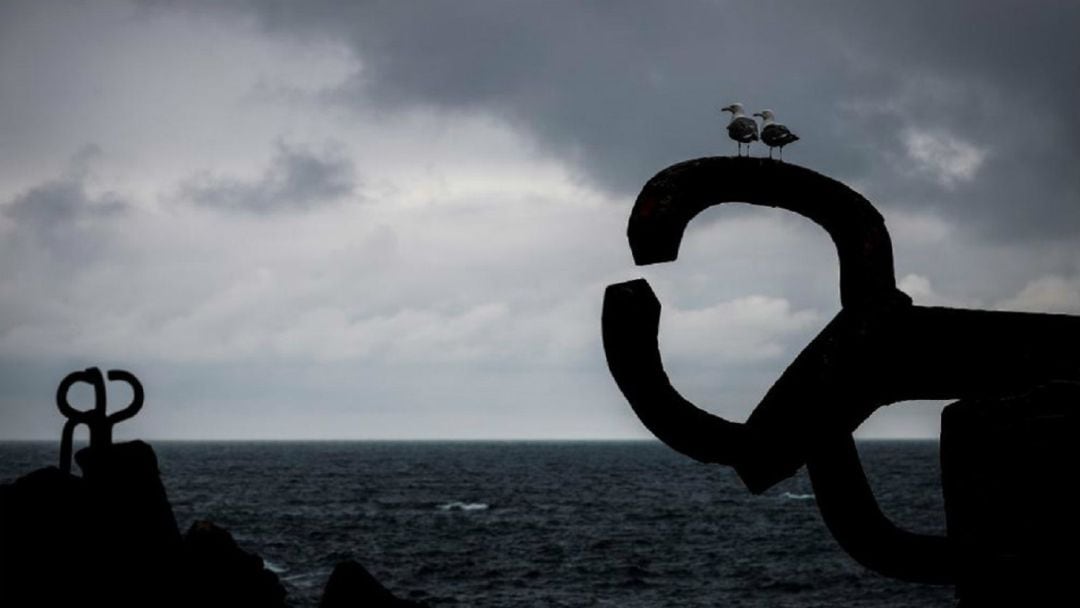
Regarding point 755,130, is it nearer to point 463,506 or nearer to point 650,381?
point 650,381

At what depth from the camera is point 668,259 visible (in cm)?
350

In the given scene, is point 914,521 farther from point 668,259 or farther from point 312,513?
point 668,259

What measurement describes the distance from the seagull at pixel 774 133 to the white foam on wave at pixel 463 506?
7213 cm

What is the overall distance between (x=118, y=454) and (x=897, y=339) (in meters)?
9.41

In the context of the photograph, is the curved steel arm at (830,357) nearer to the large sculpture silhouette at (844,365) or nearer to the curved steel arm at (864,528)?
the large sculpture silhouette at (844,365)

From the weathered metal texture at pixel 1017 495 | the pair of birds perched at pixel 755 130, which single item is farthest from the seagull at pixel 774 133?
the weathered metal texture at pixel 1017 495

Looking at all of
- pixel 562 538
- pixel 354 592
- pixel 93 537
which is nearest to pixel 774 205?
pixel 93 537

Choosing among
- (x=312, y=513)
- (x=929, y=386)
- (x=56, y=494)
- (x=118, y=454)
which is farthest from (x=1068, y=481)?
(x=312, y=513)

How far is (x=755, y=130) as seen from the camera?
4328 millimetres

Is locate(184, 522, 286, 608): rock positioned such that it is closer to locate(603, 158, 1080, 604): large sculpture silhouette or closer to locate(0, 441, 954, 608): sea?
locate(603, 158, 1080, 604): large sculpture silhouette

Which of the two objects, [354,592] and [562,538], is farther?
[562,538]

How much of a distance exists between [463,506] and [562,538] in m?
21.1

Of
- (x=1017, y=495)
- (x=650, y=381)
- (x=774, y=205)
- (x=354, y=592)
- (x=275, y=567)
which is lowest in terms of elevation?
(x=275, y=567)

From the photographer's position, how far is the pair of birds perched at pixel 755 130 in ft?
14.2
